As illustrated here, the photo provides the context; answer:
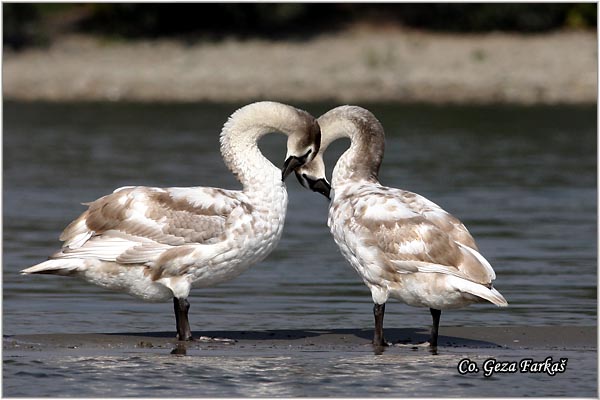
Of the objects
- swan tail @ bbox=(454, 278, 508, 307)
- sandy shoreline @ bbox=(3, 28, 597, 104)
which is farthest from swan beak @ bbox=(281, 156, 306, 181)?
sandy shoreline @ bbox=(3, 28, 597, 104)

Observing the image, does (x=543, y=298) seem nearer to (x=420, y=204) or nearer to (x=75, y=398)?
(x=420, y=204)

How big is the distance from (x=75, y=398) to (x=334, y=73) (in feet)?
89.7

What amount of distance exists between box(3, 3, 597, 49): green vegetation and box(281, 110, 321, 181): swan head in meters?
28.3

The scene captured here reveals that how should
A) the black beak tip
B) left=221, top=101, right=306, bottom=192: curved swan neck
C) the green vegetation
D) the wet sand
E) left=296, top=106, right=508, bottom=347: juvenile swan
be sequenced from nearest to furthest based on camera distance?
the wet sand
left=296, top=106, right=508, bottom=347: juvenile swan
left=221, top=101, right=306, bottom=192: curved swan neck
the black beak tip
the green vegetation

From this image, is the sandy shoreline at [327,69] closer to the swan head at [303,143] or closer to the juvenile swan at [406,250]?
the swan head at [303,143]

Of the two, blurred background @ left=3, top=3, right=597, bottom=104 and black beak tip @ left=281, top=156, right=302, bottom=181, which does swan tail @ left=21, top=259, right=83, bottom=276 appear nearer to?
black beak tip @ left=281, top=156, right=302, bottom=181

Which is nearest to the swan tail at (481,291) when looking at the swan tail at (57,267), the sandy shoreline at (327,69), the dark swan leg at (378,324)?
the dark swan leg at (378,324)

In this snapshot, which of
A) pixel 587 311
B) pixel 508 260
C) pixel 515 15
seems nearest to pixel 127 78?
pixel 515 15

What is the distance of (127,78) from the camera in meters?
36.0

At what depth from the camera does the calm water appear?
36.4 ft

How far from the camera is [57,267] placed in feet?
32.0

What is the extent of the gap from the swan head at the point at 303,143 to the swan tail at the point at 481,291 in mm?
1747

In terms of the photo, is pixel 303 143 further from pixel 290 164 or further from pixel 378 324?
pixel 378 324

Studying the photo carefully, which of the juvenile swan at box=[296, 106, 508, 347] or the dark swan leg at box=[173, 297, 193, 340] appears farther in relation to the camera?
the dark swan leg at box=[173, 297, 193, 340]
